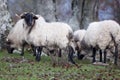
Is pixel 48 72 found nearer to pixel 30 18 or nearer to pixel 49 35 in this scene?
pixel 49 35

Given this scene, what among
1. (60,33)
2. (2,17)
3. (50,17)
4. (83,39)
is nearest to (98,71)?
(60,33)

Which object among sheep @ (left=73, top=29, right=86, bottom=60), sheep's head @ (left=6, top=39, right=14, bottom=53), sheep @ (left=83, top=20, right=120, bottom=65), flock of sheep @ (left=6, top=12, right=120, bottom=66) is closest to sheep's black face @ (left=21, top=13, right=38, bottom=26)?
flock of sheep @ (left=6, top=12, right=120, bottom=66)

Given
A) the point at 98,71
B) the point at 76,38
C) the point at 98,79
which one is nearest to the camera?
the point at 98,79

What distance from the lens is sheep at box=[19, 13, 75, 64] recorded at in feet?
60.4

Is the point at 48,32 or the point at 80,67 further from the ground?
the point at 48,32

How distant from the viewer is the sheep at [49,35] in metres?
18.4

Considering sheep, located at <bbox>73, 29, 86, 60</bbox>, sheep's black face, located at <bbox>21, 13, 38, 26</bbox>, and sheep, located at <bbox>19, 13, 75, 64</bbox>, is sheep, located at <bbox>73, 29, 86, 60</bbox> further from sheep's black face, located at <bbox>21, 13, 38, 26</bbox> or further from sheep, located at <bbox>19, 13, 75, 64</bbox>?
sheep's black face, located at <bbox>21, 13, 38, 26</bbox>

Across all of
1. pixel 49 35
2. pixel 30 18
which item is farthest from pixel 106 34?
pixel 30 18

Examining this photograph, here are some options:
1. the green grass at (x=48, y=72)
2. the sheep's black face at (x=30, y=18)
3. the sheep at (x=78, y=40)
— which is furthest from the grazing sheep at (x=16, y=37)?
the green grass at (x=48, y=72)

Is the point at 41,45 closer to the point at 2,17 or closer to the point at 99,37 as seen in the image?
the point at 99,37

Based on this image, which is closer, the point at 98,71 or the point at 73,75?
the point at 73,75

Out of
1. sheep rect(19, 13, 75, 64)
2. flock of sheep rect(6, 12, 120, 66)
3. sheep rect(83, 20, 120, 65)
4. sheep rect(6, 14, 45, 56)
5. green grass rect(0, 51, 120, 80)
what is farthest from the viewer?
sheep rect(6, 14, 45, 56)

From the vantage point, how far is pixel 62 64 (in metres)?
16.8

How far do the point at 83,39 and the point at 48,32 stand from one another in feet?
9.78
